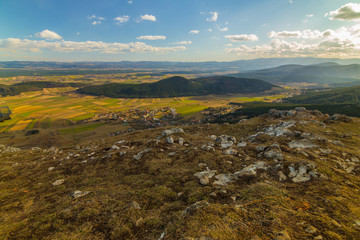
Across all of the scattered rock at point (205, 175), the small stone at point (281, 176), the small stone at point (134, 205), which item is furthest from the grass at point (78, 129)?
the small stone at point (281, 176)

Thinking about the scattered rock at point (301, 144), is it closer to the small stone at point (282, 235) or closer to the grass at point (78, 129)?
the small stone at point (282, 235)

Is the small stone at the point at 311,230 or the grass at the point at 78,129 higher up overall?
the small stone at the point at 311,230

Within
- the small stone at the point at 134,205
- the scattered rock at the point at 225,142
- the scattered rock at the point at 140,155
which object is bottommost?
the scattered rock at the point at 140,155

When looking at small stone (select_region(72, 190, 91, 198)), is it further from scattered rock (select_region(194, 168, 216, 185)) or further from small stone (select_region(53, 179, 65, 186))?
scattered rock (select_region(194, 168, 216, 185))

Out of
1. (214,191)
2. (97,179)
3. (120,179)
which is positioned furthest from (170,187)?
(97,179)

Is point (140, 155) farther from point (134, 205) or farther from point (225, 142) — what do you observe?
point (225, 142)

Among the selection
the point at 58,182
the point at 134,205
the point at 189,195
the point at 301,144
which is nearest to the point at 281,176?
the point at 189,195

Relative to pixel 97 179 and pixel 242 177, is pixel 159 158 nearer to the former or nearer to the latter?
pixel 97 179

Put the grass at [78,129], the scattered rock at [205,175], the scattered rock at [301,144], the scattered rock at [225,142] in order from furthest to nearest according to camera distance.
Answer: the grass at [78,129]
the scattered rock at [225,142]
the scattered rock at [301,144]
the scattered rock at [205,175]
